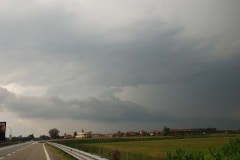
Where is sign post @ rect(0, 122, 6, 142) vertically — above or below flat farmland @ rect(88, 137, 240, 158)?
above

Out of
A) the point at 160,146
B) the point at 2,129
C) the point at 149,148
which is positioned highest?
the point at 2,129

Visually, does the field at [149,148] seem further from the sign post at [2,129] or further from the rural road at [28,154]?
the sign post at [2,129]

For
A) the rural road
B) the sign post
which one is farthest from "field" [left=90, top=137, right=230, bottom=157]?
the sign post

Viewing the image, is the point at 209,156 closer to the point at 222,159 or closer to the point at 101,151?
the point at 222,159

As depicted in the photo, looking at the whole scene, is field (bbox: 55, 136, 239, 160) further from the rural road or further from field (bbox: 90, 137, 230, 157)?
the rural road

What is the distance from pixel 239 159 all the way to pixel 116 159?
6.39 metres

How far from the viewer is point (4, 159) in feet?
92.4

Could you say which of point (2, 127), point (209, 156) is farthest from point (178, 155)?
point (2, 127)

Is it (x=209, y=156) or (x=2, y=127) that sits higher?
(x=2, y=127)

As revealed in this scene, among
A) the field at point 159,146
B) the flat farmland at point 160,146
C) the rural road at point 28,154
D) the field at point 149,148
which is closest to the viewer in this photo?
the field at point 149,148

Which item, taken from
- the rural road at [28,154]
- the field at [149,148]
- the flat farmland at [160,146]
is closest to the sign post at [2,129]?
the field at [149,148]

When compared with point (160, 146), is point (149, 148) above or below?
below

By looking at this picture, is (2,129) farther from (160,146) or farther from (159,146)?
(160,146)

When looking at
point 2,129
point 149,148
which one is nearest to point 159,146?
point 149,148
